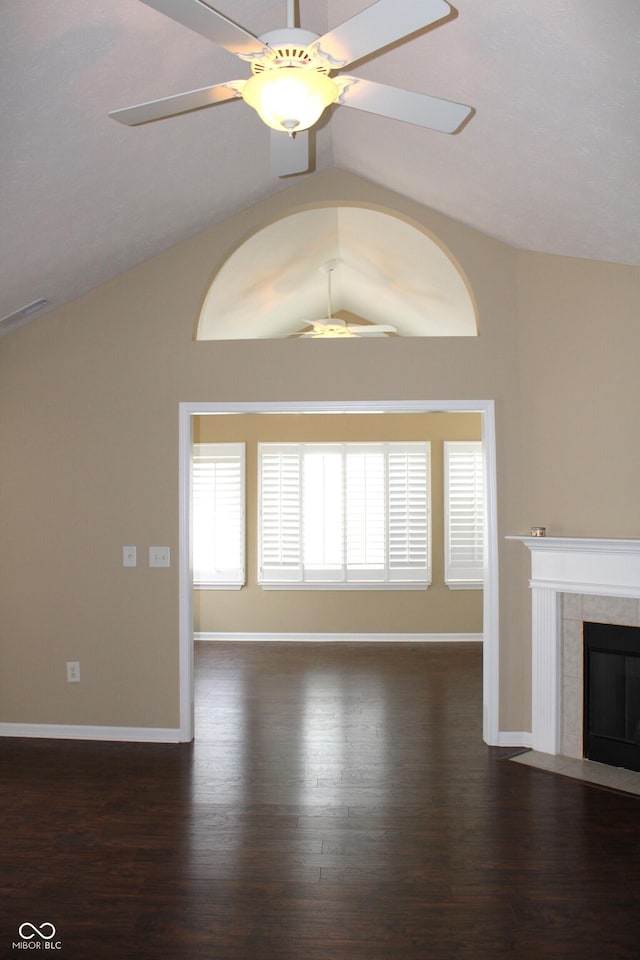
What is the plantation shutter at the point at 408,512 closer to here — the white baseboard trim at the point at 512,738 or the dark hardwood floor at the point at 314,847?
the dark hardwood floor at the point at 314,847

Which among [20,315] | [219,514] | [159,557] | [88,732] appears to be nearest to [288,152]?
[20,315]

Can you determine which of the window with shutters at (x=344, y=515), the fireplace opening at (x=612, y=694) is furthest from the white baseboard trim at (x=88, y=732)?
the window with shutters at (x=344, y=515)

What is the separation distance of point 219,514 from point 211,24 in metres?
5.98

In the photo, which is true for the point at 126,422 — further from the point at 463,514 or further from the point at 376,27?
the point at 463,514

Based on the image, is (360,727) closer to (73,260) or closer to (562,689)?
(562,689)

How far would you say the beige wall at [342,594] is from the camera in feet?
24.8

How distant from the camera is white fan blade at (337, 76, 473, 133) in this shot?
7.54 ft

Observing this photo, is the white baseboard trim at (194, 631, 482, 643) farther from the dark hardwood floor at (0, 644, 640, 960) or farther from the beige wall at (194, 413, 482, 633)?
the dark hardwood floor at (0, 644, 640, 960)

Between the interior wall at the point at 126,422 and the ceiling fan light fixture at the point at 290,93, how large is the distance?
231 centimetres

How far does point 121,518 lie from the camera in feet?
15.4

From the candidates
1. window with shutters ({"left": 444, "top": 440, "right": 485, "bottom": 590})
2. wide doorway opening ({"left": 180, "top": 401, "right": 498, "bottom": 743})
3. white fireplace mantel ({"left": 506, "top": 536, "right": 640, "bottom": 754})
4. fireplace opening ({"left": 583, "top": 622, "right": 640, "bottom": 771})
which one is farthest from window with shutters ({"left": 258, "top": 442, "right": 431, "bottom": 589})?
fireplace opening ({"left": 583, "top": 622, "right": 640, "bottom": 771})

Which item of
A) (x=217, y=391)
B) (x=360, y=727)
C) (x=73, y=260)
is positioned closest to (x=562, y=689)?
(x=360, y=727)

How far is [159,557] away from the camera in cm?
467

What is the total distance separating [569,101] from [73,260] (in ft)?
8.71
